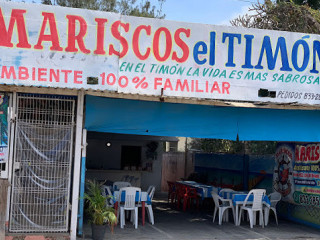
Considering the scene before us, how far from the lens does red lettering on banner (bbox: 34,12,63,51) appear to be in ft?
27.8

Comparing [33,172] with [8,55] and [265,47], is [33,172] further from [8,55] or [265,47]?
[265,47]

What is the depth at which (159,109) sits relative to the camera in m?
9.51

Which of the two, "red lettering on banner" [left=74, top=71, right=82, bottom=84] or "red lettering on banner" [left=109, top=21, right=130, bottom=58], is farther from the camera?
"red lettering on banner" [left=109, top=21, right=130, bottom=58]

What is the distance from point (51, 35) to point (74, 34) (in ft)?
1.43

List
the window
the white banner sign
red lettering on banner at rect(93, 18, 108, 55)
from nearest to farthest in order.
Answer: the white banner sign
red lettering on banner at rect(93, 18, 108, 55)
the window

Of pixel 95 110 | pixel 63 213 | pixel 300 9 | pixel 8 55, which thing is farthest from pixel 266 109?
pixel 300 9

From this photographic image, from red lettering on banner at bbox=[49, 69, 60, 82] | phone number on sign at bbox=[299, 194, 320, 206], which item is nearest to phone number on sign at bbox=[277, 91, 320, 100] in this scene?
phone number on sign at bbox=[299, 194, 320, 206]

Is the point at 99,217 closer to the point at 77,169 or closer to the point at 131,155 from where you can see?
the point at 77,169

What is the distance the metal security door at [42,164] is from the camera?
Answer: 8.62 meters

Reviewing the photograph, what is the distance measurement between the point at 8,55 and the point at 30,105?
3.56ft

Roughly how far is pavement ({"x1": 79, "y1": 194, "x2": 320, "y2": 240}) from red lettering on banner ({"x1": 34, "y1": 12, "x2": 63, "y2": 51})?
390 centimetres

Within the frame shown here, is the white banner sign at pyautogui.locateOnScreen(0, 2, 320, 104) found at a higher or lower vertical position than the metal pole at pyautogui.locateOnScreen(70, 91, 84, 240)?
higher

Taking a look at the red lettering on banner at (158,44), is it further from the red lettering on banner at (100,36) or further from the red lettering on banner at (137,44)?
the red lettering on banner at (100,36)

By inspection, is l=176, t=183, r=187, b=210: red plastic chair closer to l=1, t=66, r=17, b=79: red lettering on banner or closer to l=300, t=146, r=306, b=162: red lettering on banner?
l=300, t=146, r=306, b=162: red lettering on banner
